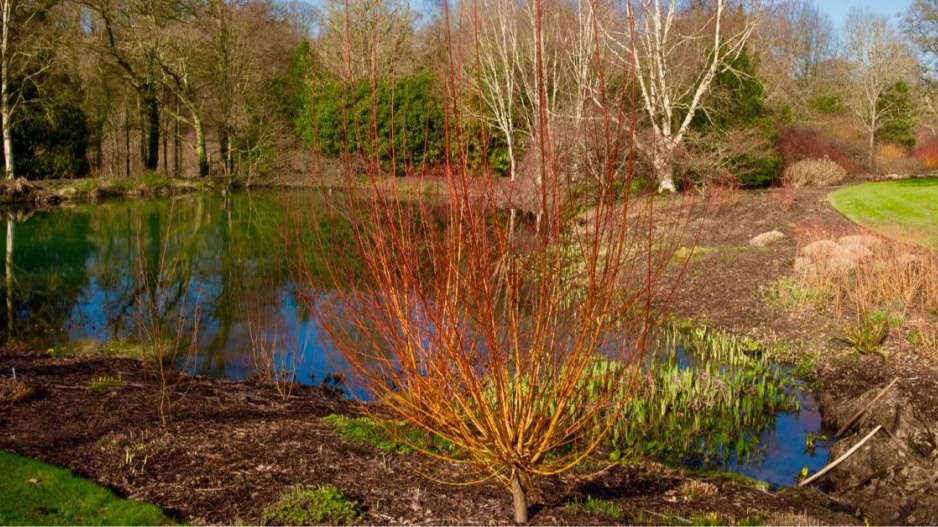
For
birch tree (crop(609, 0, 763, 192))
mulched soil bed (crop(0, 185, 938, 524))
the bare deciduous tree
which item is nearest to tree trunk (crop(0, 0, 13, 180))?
the bare deciduous tree

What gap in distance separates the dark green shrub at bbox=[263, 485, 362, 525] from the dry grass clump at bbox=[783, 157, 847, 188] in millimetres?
22602

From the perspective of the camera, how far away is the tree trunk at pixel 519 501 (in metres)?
3.66

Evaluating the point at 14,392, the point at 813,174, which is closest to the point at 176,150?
the point at 813,174

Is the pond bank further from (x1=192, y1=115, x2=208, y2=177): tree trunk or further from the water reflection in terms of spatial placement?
the water reflection

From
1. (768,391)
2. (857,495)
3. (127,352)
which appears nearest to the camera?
(857,495)

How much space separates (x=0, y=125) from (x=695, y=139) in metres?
24.8

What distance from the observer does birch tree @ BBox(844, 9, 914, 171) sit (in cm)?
3212

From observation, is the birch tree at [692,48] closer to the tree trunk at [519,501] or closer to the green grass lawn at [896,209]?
the green grass lawn at [896,209]

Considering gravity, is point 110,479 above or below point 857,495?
above

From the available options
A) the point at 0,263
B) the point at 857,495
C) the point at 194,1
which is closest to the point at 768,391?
the point at 857,495

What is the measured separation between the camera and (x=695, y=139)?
2061 cm

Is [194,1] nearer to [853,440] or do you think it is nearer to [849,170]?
[849,170]

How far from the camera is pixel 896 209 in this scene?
1606cm

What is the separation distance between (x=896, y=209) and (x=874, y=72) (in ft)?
66.2
